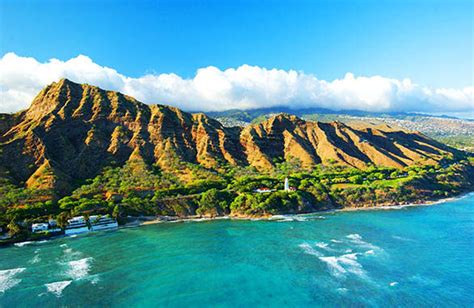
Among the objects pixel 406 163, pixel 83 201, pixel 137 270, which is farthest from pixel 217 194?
pixel 406 163

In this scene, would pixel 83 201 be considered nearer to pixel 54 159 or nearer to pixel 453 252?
pixel 54 159

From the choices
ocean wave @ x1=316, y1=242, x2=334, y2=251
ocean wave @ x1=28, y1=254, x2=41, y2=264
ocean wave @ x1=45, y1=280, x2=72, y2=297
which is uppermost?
ocean wave @ x1=45, y1=280, x2=72, y2=297

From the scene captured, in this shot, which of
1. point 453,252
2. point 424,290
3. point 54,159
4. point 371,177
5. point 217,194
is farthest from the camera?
point 371,177

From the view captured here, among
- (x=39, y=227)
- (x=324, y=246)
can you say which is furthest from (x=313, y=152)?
(x=39, y=227)

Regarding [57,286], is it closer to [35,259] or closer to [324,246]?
[35,259]

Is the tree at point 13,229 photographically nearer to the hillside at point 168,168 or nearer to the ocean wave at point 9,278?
the hillside at point 168,168

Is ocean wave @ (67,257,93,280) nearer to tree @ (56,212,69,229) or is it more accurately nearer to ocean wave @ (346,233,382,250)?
tree @ (56,212,69,229)

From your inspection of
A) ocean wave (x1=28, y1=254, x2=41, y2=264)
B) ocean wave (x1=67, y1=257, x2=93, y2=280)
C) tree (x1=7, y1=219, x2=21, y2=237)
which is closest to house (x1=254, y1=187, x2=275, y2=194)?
ocean wave (x1=67, y1=257, x2=93, y2=280)
